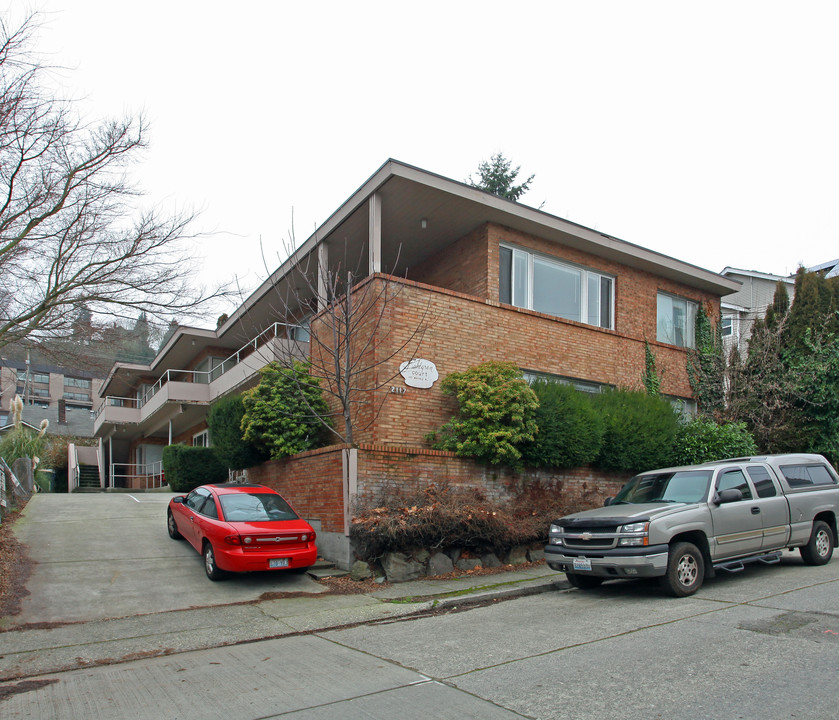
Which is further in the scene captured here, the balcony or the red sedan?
the balcony

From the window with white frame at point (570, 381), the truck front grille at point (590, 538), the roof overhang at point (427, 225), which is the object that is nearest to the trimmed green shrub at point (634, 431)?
the window with white frame at point (570, 381)

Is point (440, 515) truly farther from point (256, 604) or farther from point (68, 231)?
point (68, 231)

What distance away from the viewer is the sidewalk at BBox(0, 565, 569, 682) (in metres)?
7.48

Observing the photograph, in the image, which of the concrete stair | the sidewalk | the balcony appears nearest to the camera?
the sidewalk

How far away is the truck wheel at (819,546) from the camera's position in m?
10.7

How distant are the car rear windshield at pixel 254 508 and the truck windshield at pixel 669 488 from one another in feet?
18.3

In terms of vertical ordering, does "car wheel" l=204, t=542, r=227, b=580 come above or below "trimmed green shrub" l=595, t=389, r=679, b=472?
below

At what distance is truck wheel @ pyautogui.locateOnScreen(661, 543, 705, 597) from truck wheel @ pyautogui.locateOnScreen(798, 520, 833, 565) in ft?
9.02

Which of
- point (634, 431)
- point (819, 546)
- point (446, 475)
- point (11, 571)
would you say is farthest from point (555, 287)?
point (11, 571)

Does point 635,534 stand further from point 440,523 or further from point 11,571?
point 11,571

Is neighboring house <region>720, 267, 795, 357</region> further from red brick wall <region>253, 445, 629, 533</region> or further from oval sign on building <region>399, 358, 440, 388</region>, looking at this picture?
oval sign on building <region>399, 358, 440, 388</region>

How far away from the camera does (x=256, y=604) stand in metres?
9.91

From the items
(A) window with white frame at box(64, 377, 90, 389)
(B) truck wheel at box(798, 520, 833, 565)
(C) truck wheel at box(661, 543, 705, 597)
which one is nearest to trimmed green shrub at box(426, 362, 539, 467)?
(C) truck wheel at box(661, 543, 705, 597)

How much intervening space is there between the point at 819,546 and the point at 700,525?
3112mm
